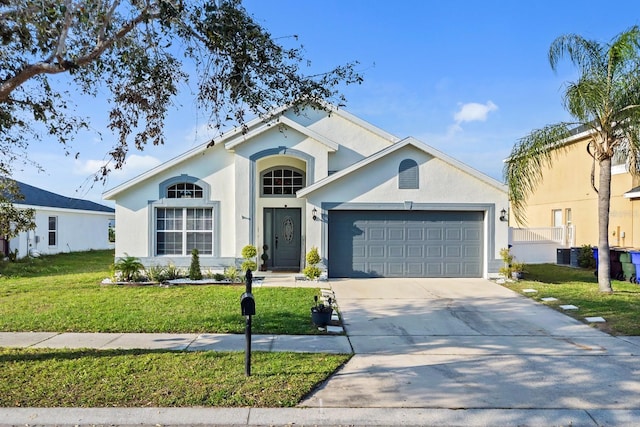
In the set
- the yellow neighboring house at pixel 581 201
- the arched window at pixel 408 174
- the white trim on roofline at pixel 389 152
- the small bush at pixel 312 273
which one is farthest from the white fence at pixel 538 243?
the small bush at pixel 312 273

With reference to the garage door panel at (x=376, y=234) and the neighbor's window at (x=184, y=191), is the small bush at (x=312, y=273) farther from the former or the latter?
the neighbor's window at (x=184, y=191)

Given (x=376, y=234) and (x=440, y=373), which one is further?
(x=376, y=234)

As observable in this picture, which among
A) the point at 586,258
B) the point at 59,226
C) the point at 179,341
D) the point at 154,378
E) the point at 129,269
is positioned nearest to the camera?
the point at 154,378

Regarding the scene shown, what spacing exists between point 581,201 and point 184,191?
17.8 m

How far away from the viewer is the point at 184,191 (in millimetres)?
15180

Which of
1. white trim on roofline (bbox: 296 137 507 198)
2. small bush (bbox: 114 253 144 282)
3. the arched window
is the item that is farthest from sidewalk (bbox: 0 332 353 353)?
the arched window

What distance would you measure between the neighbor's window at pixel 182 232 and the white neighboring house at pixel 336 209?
0.11 ft

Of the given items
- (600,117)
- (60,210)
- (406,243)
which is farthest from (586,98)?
(60,210)

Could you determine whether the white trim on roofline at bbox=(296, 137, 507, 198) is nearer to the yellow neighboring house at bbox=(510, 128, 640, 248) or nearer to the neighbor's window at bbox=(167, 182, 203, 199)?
the yellow neighboring house at bbox=(510, 128, 640, 248)

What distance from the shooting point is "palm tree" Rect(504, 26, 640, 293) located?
11.0 meters

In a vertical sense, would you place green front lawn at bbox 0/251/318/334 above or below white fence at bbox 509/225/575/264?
below

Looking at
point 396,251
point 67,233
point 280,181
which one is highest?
point 280,181

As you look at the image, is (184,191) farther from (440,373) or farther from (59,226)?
(59,226)

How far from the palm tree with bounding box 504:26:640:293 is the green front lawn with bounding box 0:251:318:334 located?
6.84 m
